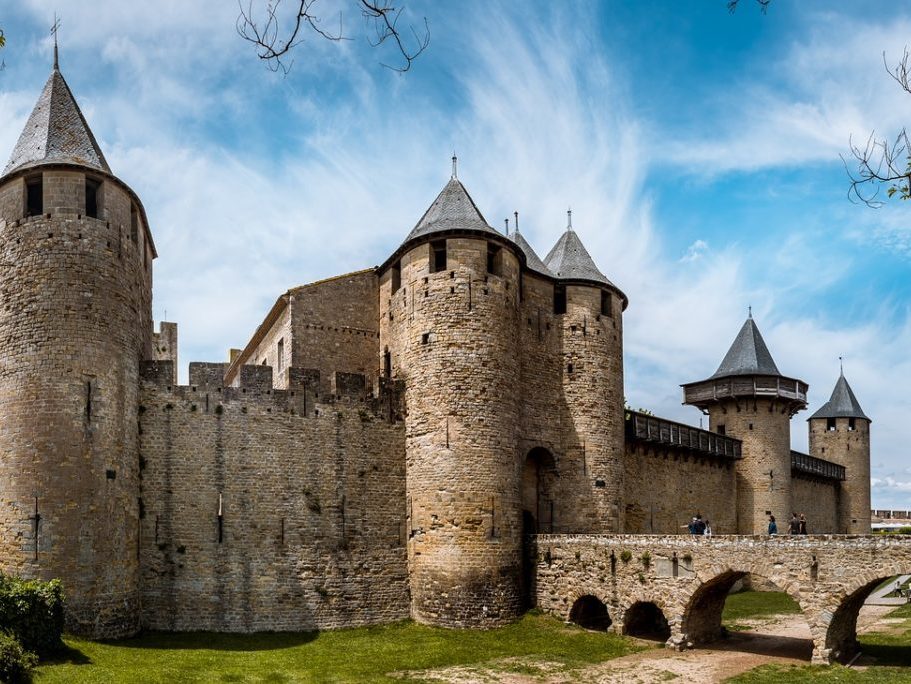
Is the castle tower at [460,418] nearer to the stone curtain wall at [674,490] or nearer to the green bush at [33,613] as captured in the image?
the stone curtain wall at [674,490]

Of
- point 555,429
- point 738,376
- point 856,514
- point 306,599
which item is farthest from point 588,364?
point 856,514

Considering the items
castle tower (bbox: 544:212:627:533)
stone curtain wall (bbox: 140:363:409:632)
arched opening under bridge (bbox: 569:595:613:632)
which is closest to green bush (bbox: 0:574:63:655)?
stone curtain wall (bbox: 140:363:409:632)

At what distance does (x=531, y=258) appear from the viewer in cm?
2898

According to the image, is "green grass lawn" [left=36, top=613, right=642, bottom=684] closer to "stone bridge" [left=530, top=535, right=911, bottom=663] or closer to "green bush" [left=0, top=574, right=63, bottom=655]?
"green bush" [left=0, top=574, right=63, bottom=655]

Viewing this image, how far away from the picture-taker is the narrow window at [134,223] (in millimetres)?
21445

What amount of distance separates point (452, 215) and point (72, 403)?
1166 centimetres

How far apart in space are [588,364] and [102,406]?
48.4 feet

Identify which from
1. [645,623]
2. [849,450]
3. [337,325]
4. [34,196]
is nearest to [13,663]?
[34,196]

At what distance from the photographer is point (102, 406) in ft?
64.2

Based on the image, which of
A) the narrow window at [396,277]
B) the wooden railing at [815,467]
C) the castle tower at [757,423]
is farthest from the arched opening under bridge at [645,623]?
the wooden railing at [815,467]

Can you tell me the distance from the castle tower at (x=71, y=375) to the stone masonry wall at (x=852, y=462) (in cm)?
4508

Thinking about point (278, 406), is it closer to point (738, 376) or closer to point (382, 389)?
point (382, 389)

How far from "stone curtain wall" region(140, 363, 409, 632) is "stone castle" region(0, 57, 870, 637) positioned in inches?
2.1

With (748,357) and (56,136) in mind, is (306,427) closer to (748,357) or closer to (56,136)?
(56,136)
